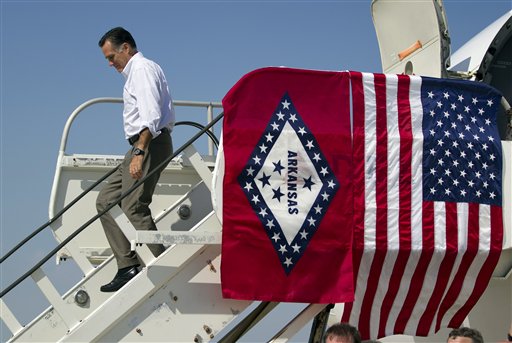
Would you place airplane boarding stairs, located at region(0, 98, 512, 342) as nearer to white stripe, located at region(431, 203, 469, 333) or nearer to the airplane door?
white stripe, located at region(431, 203, 469, 333)

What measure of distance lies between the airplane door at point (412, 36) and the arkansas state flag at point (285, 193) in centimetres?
204

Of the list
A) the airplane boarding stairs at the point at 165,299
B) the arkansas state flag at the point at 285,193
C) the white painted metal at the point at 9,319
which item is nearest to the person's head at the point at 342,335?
the arkansas state flag at the point at 285,193

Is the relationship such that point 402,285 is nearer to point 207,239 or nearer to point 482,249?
point 482,249

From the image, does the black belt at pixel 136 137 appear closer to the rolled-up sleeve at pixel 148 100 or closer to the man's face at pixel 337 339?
the rolled-up sleeve at pixel 148 100

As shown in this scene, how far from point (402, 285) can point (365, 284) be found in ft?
1.24

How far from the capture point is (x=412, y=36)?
10.1 m

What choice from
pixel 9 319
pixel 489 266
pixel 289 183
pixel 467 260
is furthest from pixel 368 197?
pixel 9 319

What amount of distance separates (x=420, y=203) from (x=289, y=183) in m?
1.29

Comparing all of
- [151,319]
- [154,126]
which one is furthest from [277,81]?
[151,319]

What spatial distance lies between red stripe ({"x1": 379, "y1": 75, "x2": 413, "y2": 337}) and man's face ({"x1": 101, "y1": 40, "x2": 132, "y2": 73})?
8.18ft

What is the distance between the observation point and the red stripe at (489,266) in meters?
8.52

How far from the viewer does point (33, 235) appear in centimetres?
794

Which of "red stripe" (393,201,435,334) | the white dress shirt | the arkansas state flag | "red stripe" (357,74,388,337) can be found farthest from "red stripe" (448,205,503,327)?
the white dress shirt

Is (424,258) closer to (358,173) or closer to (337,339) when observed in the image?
(358,173)
